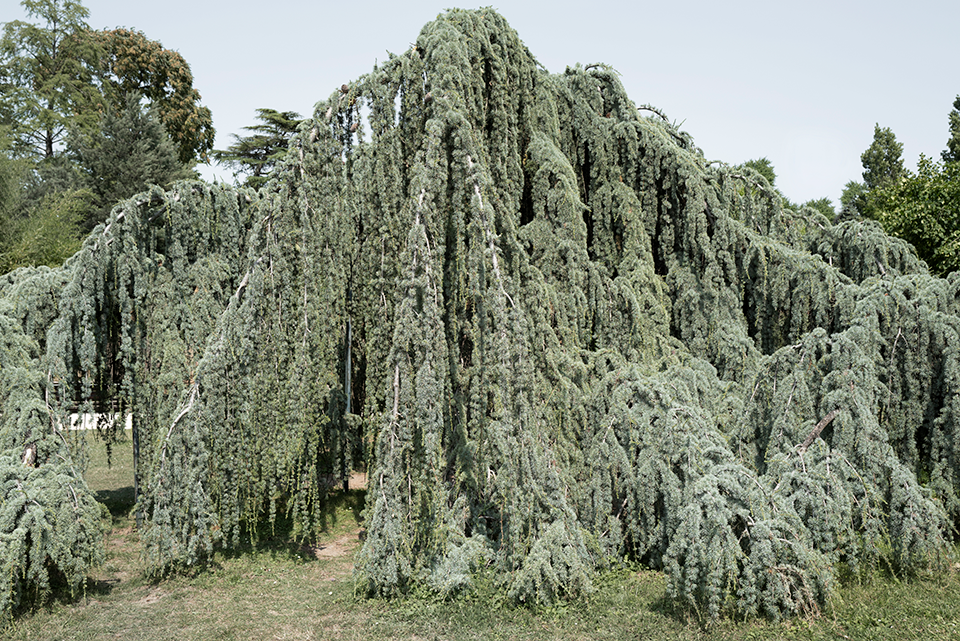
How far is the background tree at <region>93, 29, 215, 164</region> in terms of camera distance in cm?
2930

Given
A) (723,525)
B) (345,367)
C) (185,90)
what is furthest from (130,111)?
(723,525)

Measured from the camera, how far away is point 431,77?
5281 millimetres

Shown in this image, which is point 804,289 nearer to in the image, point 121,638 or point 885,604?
point 885,604

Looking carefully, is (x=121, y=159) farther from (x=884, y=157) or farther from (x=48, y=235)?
(x=884, y=157)

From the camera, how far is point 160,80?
30.9 metres

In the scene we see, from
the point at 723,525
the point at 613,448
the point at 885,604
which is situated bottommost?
the point at 885,604

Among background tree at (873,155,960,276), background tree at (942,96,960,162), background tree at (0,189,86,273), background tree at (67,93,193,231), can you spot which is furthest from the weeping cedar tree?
background tree at (942,96,960,162)

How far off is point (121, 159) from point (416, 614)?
2243cm

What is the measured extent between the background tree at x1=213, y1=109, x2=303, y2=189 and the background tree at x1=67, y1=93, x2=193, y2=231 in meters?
2.47

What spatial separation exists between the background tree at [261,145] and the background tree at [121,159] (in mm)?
2469

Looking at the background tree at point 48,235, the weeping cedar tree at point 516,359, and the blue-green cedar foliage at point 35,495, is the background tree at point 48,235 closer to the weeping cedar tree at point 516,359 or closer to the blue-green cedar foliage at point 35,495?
the blue-green cedar foliage at point 35,495

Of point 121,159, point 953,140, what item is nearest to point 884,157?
point 953,140

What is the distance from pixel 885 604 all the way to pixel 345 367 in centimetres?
627

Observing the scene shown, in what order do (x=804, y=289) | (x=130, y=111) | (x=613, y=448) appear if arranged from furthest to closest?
(x=130, y=111) → (x=804, y=289) → (x=613, y=448)
